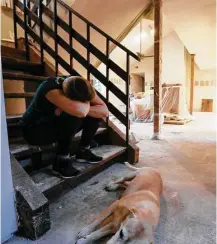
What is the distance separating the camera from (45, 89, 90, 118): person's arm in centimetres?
124

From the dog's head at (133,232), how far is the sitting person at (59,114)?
542 millimetres

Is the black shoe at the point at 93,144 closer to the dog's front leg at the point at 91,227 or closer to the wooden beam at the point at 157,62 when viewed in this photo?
the dog's front leg at the point at 91,227

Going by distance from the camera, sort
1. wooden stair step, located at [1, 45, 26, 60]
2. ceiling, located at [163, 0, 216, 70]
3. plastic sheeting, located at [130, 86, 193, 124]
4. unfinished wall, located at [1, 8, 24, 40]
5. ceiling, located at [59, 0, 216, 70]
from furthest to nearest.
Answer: plastic sheeting, located at [130, 86, 193, 124] < ceiling, located at [163, 0, 216, 70] < ceiling, located at [59, 0, 216, 70] < unfinished wall, located at [1, 8, 24, 40] < wooden stair step, located at [1, 45, 26, 60]

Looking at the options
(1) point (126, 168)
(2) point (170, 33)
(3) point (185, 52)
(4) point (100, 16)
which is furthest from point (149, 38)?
(1) point (126, 168)

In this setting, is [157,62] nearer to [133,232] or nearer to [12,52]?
[12,52]

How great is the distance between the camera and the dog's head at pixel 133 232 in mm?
868

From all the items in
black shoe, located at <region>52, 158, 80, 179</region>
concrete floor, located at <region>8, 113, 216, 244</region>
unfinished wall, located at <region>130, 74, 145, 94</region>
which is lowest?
concrete floor, located at <region>8, 113, 216, 244</region>

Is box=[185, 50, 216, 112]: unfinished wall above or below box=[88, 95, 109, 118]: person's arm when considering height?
above

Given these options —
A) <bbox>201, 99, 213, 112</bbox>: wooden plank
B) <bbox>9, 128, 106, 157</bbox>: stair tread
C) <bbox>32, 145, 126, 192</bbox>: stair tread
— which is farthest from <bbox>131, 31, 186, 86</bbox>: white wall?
<bbox>9, 128, 106, 157</bbox>: stair tread

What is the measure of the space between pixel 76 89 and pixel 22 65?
1059 mm

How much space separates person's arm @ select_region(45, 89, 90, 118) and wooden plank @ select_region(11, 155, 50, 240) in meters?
0.45

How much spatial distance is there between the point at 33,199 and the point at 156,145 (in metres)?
2.17

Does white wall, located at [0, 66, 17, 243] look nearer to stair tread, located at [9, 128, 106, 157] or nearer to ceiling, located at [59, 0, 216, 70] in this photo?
stair tread, located at [9, 128, 106, 157]

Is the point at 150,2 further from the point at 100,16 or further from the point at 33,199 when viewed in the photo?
the point at 33,199
